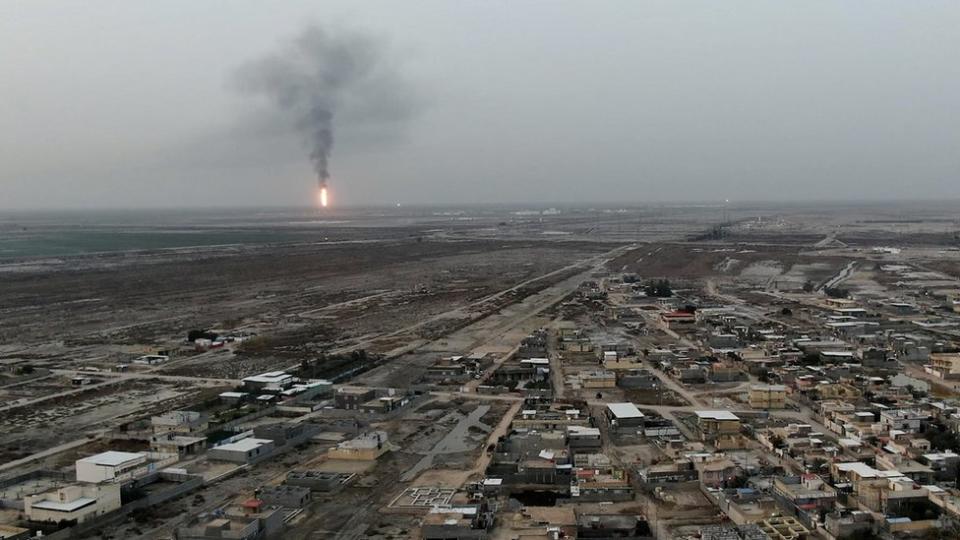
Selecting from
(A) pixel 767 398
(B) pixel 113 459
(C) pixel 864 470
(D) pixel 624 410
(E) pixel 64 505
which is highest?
(B) pixel 113 459

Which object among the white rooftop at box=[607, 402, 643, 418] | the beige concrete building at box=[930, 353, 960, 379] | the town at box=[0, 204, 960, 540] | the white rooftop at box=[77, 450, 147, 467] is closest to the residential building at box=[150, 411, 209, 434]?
the town at box=[0, 204, 960, 540]

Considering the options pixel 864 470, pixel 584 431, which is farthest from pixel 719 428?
pixel 864 470

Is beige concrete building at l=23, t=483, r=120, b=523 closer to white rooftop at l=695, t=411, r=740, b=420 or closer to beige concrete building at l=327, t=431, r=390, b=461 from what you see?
beige concrete building at l=327, t=431, r=390, b=461

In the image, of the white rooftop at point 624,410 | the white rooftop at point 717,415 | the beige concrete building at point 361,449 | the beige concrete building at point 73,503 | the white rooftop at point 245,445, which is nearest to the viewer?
the beige concrete building at point 73,503

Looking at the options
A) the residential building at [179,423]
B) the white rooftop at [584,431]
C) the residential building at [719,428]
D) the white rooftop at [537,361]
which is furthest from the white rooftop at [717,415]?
the residential building at [179,423]

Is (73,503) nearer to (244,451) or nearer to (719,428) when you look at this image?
(244,451)

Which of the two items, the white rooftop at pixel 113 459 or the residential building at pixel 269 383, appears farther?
the residential building at pixel 269 383

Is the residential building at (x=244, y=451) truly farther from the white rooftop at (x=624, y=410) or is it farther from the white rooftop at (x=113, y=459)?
the white rooftop at (x=624, y=410)
